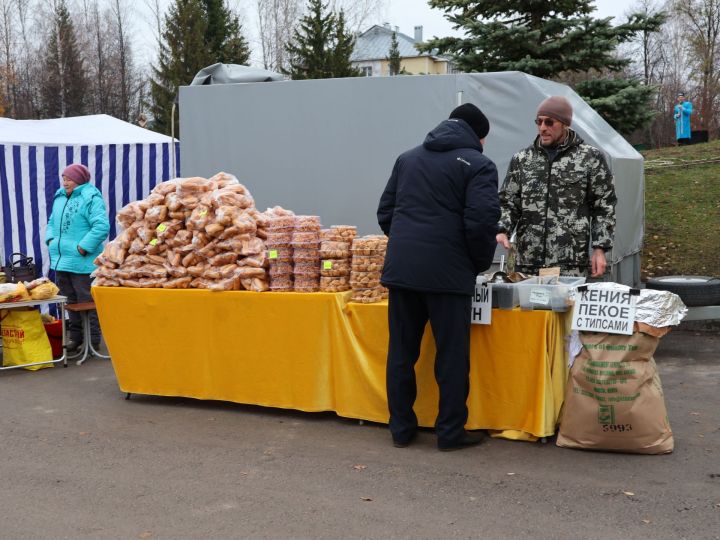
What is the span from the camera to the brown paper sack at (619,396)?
4793mm

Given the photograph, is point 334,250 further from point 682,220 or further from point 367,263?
point 682,220

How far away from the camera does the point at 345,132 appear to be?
8664 millimetres

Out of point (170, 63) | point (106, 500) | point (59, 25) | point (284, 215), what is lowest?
point (106, 500)

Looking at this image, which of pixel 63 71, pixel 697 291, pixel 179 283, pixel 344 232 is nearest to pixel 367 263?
pixel 344 232

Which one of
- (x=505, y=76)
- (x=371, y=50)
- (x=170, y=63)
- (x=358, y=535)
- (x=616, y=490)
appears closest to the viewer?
(x=358, y=535)

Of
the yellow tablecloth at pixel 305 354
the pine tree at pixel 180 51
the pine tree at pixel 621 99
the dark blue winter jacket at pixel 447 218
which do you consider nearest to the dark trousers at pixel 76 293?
the yellow tablecloth at pixel 305 354

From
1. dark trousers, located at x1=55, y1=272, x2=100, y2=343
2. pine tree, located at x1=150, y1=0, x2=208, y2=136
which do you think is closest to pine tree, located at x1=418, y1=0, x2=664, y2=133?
dark trousers, located at x1=55, y1=272, x2=100, y2=343

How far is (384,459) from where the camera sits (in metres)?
5.00

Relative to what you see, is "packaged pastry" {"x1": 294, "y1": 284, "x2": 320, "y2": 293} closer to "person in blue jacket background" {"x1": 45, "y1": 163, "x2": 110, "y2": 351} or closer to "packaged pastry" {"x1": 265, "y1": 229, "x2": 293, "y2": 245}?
"packaged pastry" {"x1": 265, "y1": 229, "x2": 293, "y2": 245}

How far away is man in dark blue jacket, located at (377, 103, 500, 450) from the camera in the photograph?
193 inches

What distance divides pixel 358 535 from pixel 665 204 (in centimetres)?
1156

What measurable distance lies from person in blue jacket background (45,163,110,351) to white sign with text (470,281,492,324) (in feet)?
15.0

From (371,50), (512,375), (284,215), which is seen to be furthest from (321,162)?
(371,50)

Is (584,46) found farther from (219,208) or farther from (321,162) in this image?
(219,208)
